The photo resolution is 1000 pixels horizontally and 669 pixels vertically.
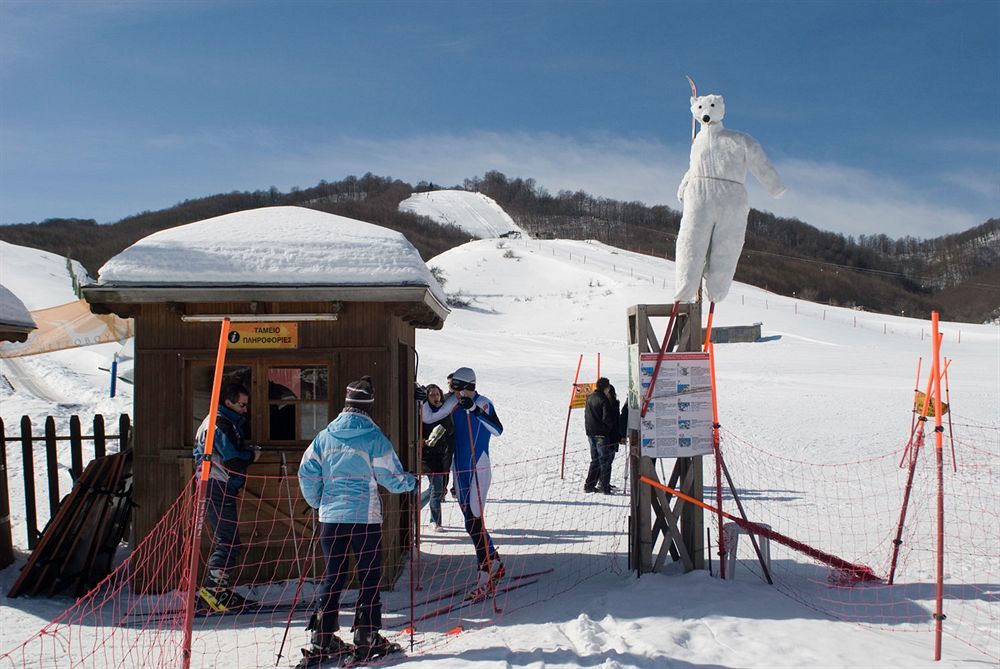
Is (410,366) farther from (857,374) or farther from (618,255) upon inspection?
(618,255)

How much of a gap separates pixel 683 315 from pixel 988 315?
76768 mm

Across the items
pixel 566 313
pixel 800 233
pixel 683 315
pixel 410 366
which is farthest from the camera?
pixel 800 233

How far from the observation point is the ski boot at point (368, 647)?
211 inches

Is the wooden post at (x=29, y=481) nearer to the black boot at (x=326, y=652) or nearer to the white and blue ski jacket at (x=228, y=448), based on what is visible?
the white and blue ski jacket at (x=228, y=448)

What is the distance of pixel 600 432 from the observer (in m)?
11.7

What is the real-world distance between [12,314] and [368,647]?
18.0ft

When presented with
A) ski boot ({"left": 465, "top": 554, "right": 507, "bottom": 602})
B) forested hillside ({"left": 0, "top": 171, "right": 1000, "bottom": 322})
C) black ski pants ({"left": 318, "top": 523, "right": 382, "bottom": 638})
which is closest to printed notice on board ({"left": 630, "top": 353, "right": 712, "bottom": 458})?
ski boot ({"left": 465, "top": 554, "right": 507, "bottom": 602})

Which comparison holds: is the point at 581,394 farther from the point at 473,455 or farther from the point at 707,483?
the point at 473,455

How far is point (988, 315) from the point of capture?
7194cm

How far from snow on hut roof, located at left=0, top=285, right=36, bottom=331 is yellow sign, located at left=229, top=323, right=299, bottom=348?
2716 mm

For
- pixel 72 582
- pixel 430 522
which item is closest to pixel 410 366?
pixel 430 522

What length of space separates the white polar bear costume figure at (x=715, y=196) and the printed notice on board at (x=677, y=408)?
603mm

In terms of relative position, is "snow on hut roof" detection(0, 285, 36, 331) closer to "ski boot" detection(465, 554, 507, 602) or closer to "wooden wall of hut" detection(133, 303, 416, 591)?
"wooden wall of hut" detection(133, 303, 416, 591)

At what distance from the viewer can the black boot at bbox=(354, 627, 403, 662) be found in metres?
5.38
